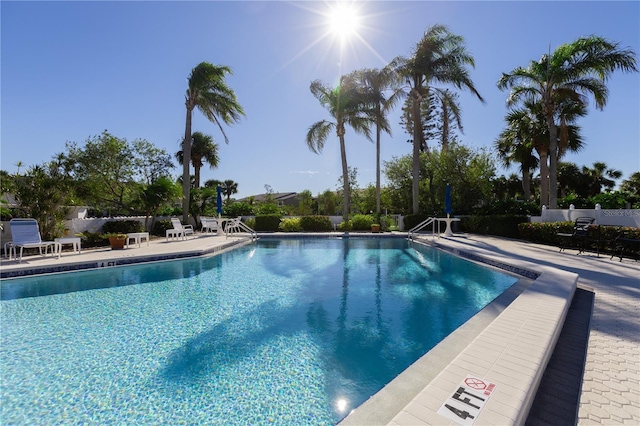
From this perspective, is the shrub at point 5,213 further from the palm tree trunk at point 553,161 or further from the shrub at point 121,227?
the palm tree trunk at point 553,161

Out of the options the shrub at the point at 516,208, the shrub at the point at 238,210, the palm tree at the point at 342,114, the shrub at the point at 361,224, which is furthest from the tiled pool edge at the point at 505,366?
the shrub at the point at 238,210

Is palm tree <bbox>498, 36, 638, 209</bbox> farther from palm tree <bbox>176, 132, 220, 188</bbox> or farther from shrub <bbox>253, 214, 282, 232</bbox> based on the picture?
palm tree <bbox>176, 132, 220, 188</bbox>

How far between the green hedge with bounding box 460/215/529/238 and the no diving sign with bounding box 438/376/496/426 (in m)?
14.3

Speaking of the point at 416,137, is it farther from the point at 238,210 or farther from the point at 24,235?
the point at 24,235

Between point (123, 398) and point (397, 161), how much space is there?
26762mm

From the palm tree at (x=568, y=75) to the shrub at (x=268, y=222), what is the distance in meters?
14.1

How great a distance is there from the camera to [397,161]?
2719 cm

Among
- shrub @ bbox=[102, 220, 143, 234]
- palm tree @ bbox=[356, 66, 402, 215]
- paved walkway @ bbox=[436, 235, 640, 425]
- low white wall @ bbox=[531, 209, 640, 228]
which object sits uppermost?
palm tree @ bbox=[356, 66, 402, 215]

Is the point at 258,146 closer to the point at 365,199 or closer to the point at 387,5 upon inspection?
the point at 365,199

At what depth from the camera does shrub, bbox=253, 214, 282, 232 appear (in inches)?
749

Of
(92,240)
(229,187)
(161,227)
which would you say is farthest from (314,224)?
(229,187)

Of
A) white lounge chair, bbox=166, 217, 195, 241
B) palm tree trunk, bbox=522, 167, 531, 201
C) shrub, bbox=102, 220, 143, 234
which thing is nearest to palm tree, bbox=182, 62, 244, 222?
white lounge chair, bbox=166, 217, 195, 241

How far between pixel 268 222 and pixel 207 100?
8187mm

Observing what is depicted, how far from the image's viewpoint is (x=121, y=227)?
14453mm
